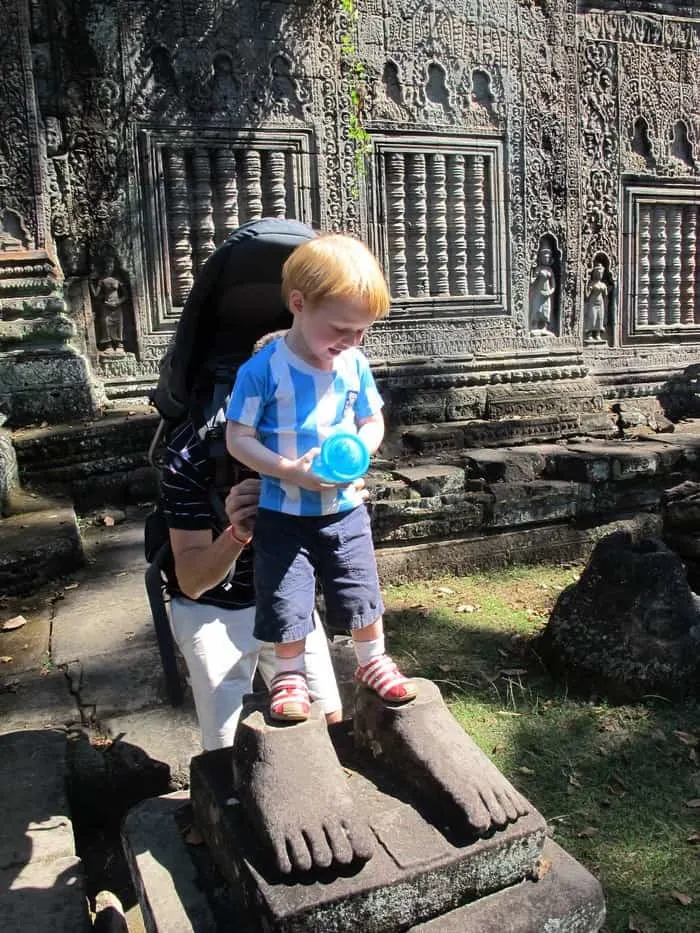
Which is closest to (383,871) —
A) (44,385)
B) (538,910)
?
(538,910)

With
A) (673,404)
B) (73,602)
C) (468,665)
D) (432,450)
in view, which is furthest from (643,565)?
(673,404)

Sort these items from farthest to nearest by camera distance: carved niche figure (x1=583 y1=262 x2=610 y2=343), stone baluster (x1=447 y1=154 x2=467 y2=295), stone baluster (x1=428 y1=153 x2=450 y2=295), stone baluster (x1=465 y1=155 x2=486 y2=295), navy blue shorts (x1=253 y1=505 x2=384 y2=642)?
carved niche figure (x1=583 y1=262 x2=610 y2=343), stone baluster (x1=465 y1=155 x2=486 y2=295), stone baluster (x1=447 y1=154 x2=467 y2=295), stone baluster (x1=428 y1=153 x2=450 y2=295), navy blue shorts (x1=253 y1=505 x2=384 y2=642)

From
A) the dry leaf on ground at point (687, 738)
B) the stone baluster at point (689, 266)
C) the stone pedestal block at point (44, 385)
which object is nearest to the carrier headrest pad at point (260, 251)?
the dry leaf on ground at point (687, 738)

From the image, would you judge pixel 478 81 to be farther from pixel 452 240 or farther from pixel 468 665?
pixel 468 665

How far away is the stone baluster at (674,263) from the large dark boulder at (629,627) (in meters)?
7.18

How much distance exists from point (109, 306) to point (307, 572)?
6364 mm

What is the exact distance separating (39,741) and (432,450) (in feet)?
16.5

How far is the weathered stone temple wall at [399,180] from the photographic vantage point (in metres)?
7.21

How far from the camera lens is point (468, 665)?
12.6 feet

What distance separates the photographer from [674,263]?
9984 mm

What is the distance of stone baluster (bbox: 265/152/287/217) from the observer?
7.96 metres

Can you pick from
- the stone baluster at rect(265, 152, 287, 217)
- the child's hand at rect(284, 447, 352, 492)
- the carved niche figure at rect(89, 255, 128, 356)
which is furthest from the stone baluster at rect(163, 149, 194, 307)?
the child's hand at rect(284, 447, 352, 492)

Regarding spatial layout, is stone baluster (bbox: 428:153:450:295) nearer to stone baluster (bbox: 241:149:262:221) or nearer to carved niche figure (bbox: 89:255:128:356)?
stone baluster (bbox: 241:149:262:221)

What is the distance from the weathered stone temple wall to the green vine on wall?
65 millimetres
